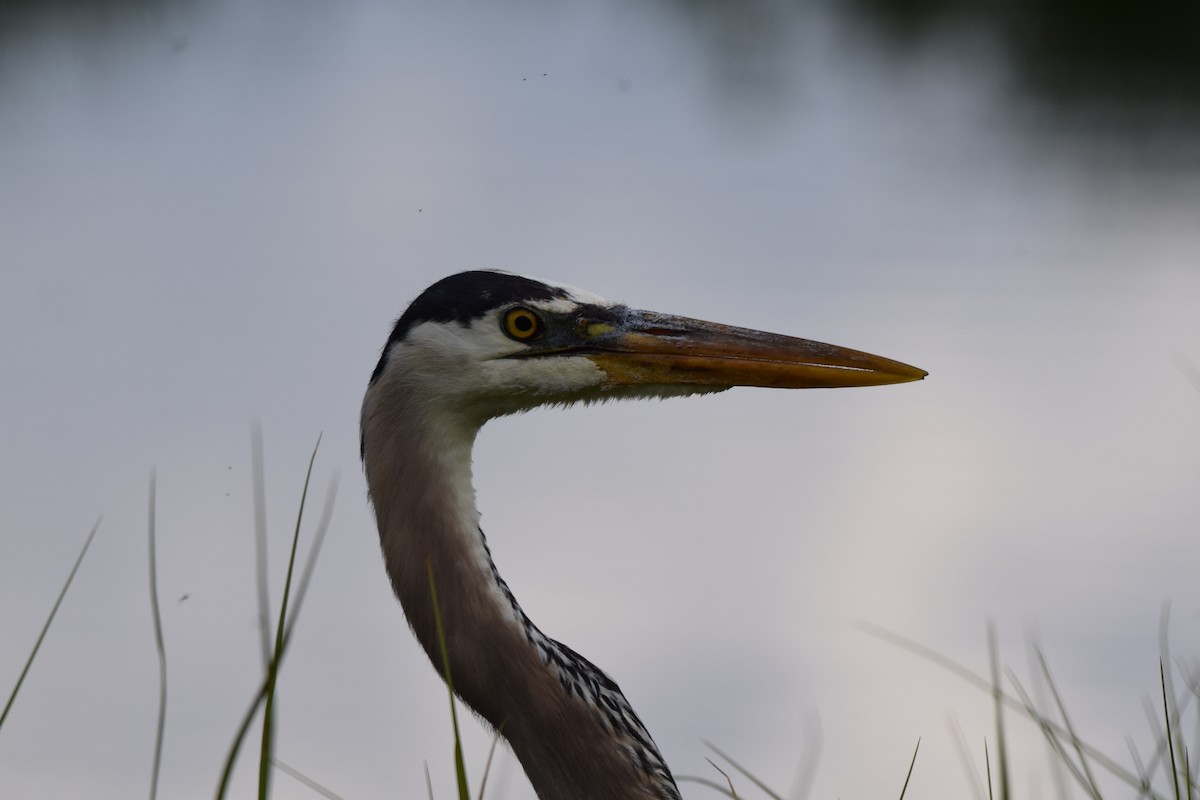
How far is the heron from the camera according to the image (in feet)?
9.34

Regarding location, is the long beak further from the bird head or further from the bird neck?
the bird neck

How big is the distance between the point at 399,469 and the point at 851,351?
42.0 inches

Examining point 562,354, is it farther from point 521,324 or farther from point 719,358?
point 719,358

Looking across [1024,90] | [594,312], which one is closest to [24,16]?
[1024,90]

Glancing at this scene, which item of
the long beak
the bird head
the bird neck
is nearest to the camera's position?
the bird neck

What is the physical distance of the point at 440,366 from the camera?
9.73 feet

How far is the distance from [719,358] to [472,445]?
0.58 metres

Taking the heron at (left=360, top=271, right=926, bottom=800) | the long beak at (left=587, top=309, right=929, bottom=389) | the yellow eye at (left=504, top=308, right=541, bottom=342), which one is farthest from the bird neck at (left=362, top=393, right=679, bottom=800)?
the long beak at (left=587, top=309, right=929, bottom=389)

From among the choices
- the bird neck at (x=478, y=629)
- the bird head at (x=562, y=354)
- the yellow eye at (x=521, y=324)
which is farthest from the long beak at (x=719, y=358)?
the bird neck at (x=478, y=629)

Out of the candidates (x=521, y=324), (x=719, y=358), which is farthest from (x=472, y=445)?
(x=719, y=358)

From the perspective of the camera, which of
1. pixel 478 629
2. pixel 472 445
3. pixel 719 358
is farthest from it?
pixel 719 358

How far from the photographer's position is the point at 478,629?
2832mm

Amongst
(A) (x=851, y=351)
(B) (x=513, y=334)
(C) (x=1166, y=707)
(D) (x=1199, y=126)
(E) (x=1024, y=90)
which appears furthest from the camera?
(E) (x=1024, y=90)

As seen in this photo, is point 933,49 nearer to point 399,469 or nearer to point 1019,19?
point 1019,19
